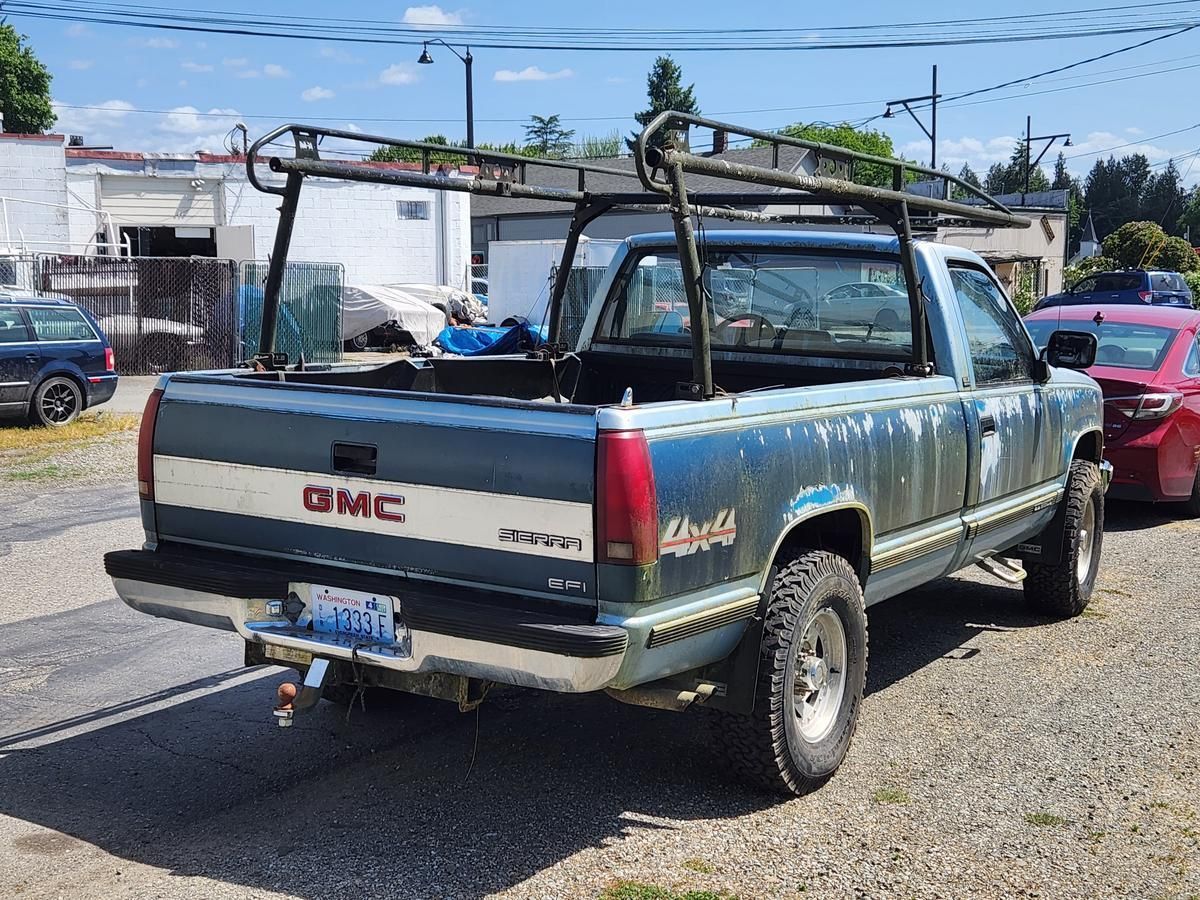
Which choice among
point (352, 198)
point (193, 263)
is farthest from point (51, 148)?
point (193, 263)

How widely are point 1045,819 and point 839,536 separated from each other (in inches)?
50.2

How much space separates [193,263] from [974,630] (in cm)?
1809

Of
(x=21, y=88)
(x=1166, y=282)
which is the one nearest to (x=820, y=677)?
(x=1166, y=282)

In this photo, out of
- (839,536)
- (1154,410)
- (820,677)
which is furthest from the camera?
(1154,410)

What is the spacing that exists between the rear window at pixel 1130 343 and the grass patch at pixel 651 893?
24.0 ft

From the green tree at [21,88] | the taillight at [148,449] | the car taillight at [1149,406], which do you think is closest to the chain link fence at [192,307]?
the car taillight at [1149,406]

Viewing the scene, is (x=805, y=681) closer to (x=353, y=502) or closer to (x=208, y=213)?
(x=353, y=502)

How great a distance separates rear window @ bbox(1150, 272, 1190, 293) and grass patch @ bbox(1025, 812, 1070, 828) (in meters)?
24.7

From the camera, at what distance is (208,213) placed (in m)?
32.5

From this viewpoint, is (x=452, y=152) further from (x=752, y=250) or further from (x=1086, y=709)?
(x=1086, y=709)

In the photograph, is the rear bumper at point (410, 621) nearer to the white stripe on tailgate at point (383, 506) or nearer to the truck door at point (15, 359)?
the white stripe on tailgate at point (383, 506)

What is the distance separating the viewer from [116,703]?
5.56 metres

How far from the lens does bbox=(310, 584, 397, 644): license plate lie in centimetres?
406

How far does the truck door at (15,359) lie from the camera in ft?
48.1
